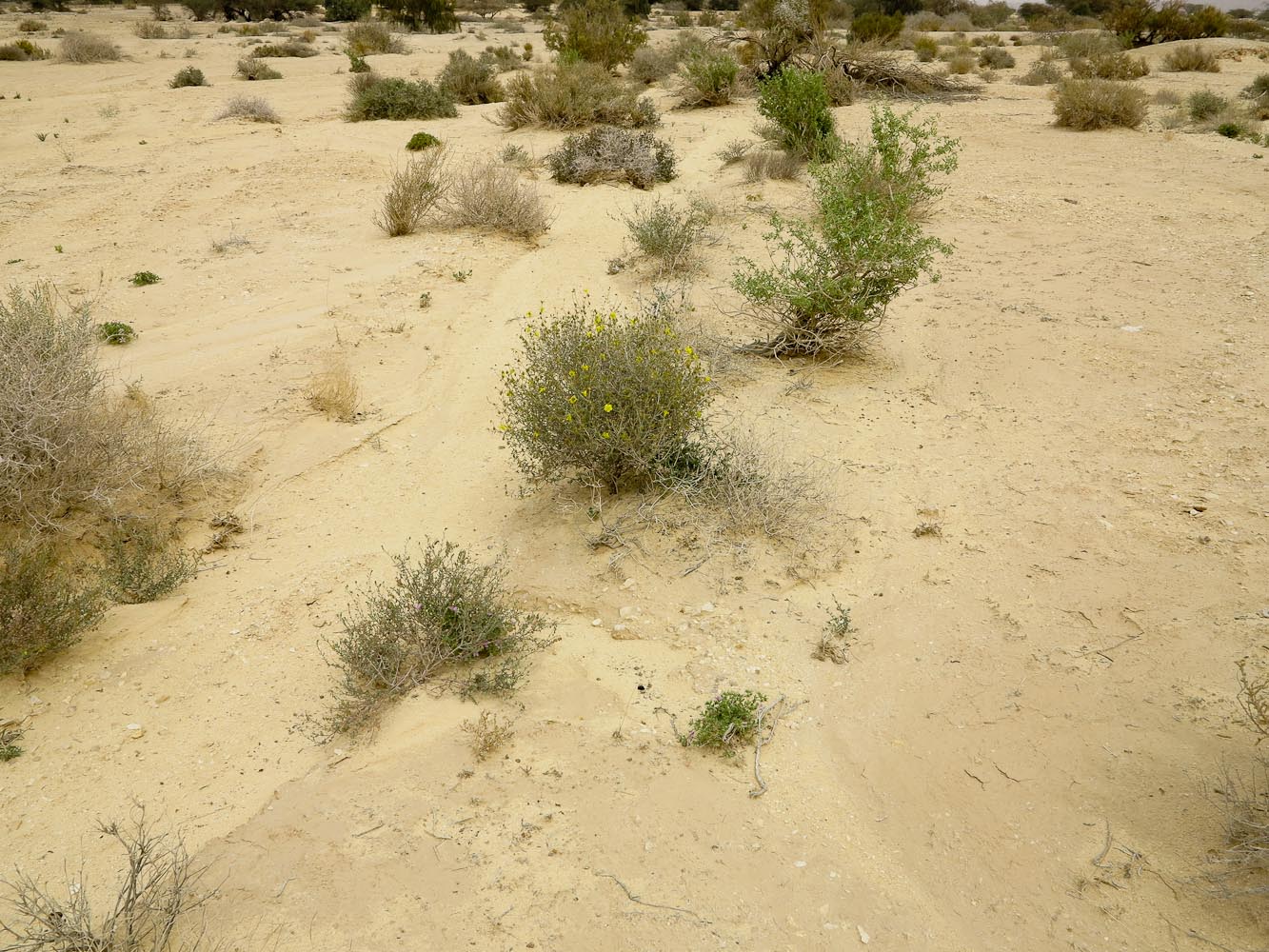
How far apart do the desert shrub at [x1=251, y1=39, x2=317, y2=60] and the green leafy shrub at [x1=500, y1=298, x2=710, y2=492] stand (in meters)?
19.0

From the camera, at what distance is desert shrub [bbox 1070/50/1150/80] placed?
15703 mm

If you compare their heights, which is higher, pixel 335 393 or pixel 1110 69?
pixel 1110 69

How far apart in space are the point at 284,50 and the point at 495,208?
15.9 meters

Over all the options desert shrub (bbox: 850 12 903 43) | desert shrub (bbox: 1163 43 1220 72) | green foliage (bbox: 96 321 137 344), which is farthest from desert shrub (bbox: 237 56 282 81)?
desert shrub (bbox: 1163 43 1220 72)

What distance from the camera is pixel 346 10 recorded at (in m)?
27.7

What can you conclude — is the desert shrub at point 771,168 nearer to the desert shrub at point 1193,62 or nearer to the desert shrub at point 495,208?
the desert shrub at point 495,208

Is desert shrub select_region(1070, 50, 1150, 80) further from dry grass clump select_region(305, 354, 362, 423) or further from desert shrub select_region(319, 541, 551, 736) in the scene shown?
desert shrub select_region(319, 541, 551, 736)

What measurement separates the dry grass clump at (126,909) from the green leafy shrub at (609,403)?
2321mm

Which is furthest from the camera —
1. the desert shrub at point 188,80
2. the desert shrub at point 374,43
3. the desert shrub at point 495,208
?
the desert shrub at point 374,43

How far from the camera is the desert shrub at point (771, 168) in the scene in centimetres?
963

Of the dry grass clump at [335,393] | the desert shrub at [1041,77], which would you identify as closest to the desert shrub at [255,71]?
the dry grass clump at [335,393]

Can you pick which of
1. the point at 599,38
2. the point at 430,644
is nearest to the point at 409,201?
the point at 430,644

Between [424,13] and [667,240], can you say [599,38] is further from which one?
[424,13]

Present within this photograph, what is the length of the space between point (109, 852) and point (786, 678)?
247 cm
